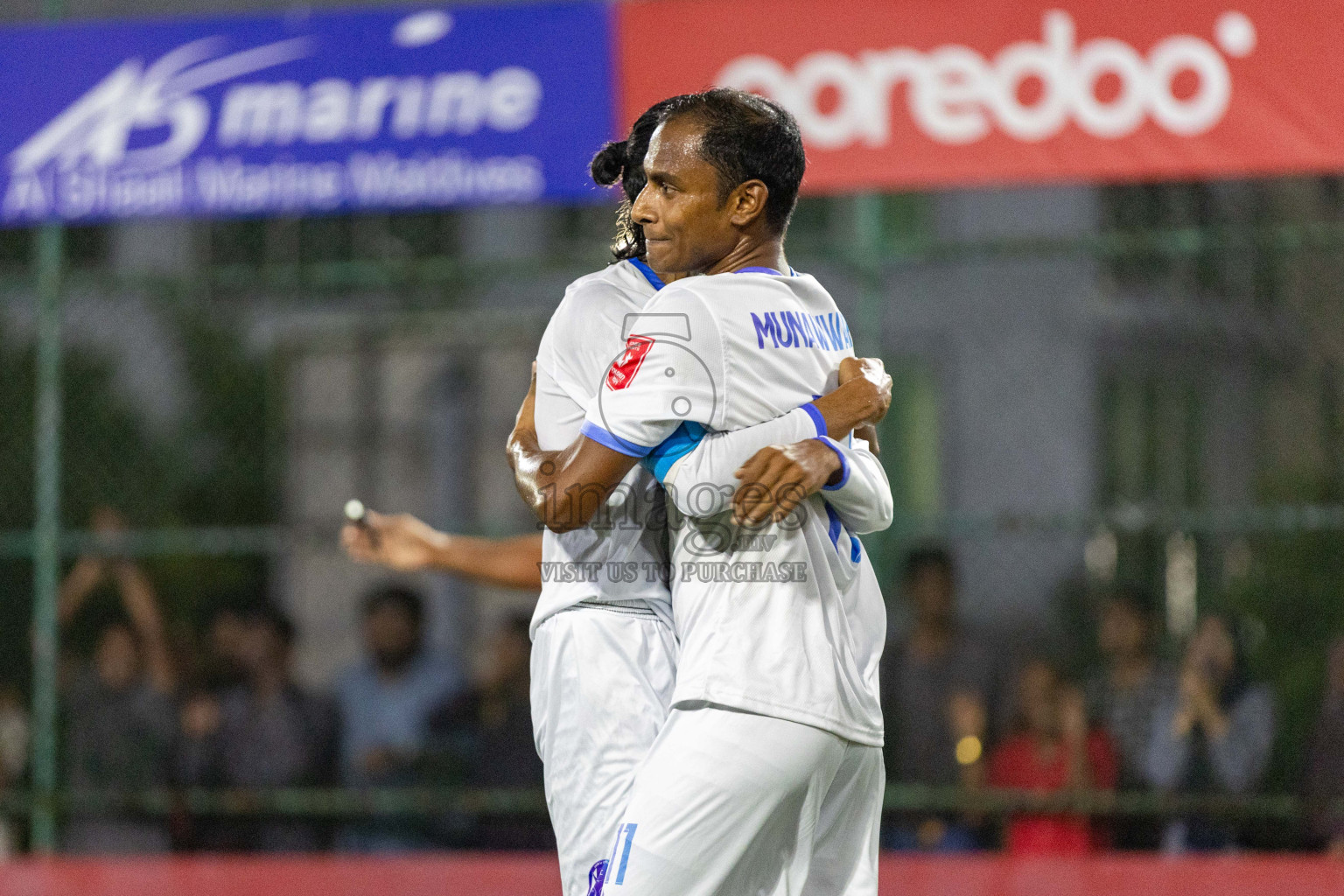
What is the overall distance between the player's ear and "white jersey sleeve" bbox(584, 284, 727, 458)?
168mm

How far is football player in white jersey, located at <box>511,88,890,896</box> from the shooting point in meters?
2.27

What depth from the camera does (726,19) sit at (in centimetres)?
584

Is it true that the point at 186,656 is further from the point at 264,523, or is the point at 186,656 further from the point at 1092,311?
the point at 1092,311

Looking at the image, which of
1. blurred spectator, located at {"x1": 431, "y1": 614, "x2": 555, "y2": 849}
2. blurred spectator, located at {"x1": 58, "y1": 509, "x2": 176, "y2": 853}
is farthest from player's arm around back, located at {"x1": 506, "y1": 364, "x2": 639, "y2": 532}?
blurred spectator, located at {"x1": 58, "y1": 509, "x2": 176, "y2": 853}

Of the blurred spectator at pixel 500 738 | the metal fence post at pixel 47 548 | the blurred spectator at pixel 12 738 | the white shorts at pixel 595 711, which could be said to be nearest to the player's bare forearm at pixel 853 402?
the white shorts at pixel 595 711

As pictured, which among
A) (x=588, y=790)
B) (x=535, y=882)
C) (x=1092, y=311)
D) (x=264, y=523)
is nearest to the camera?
(x=588, y=790)

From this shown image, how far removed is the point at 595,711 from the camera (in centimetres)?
268

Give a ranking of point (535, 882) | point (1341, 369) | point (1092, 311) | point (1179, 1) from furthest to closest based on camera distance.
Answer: point (1092, 311)
point (1341, 369)
point (1179, 1)
point (535, 882)

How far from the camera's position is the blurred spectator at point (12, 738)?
22.3 ft

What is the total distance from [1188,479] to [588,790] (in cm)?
791

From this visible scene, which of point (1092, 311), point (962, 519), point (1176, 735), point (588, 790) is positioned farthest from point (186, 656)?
point (1092, 311)

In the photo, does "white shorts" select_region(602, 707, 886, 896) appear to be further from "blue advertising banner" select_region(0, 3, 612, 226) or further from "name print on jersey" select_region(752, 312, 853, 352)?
"blue advertising banner" select_region(0, 3, 612, 226)

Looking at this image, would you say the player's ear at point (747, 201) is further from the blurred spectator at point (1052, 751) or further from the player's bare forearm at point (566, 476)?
the blurred spectator at point (1052, 751)

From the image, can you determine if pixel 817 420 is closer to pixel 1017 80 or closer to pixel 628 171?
pixel 628 171
